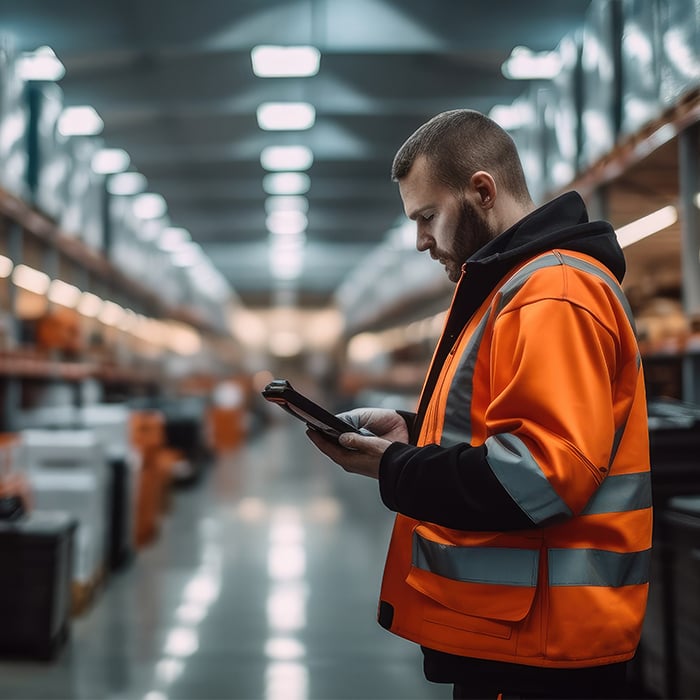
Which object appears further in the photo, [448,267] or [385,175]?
[385,175]

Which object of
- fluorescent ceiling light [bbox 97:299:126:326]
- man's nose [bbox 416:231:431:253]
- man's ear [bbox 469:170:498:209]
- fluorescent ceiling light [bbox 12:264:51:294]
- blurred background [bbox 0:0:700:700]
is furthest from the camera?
fluorescent ceiling light [bbox 97:299:126:326]

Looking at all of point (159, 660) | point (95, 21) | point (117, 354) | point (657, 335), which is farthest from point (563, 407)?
point (117, 354)

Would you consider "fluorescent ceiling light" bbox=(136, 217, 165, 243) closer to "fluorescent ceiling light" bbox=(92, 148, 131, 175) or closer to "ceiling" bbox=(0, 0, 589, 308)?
"ceiling" bbox=(0, 0, 589, 308)

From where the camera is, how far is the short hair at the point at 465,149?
1.47 metres

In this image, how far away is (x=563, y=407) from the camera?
4.05 feet

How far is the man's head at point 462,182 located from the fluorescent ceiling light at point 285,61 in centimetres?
761

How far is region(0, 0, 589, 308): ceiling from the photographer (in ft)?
24.4

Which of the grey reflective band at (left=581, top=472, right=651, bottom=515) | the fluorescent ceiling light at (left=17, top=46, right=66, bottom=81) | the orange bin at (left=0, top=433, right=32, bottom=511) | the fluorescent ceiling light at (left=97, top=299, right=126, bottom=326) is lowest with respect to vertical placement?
the orange bin at (left=0, top=433, right=32, bottom=511)

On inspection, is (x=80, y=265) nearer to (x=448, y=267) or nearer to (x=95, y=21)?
(x=95, y=21)

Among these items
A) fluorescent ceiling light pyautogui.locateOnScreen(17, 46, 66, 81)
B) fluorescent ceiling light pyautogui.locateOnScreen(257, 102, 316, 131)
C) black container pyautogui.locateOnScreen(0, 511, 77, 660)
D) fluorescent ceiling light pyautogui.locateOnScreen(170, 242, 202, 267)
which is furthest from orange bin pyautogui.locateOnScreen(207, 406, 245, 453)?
black container pyautogui.locateOnScreen(0, 511, 77, 660)

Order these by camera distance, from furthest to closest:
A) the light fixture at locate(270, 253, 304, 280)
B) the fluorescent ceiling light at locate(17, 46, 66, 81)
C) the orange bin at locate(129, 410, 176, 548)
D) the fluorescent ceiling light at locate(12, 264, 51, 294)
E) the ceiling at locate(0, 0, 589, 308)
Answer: the light fixture at locate(270, 253, 304, 280), the fluorescent ceiling light at locate(12, 264, 51, 294), the fluorescent ceiling light at locate(17, 46, 66, 81), the orange bin at locate(129, 410, 176, 548), the ceiling at locate(0, 0, 589, 308)

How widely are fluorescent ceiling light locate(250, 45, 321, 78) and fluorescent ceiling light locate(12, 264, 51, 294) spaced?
11.2ft

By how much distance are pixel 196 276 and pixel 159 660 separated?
22.7 meters

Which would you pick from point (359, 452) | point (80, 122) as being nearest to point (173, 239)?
point (80, 122)
